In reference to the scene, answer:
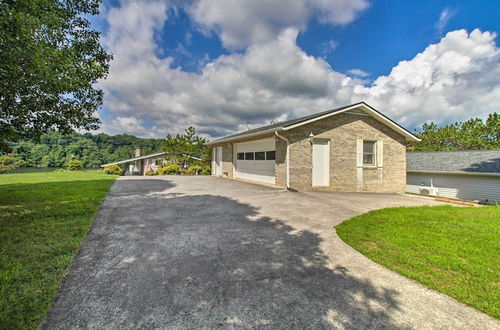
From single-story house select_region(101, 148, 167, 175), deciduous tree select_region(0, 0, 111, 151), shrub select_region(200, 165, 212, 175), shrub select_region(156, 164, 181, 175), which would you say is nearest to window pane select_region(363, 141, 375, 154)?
deciduous tree select_region(0, 0, 111, 151)

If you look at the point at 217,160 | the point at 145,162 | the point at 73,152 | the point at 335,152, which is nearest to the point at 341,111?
the point at 335,152

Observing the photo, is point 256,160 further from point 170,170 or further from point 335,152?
point 170,170

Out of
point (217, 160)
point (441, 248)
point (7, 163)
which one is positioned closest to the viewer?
point (441, 248)

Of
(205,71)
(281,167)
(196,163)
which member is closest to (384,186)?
(281,167)

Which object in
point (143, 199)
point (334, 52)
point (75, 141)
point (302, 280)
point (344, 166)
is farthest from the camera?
point (75, 141)

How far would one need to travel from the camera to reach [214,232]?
4090 millimetres

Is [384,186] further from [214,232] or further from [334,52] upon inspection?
[214,232]

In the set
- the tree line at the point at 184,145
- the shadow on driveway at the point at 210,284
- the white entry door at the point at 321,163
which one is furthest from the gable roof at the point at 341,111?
the tree line at the point at 184,145

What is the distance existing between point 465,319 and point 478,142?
107 feet

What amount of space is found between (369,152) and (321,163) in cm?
328

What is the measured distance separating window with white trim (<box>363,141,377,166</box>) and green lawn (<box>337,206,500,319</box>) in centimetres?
605

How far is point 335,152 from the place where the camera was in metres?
10.5

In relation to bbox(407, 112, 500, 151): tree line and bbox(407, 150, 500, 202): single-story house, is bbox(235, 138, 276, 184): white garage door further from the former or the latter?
bbox(407, 112, 500, 151): tree line

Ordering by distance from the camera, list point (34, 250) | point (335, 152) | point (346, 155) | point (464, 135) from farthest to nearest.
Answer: point (464, 135) < point (346, 155) < point (335, 152) < point (34, 250)
